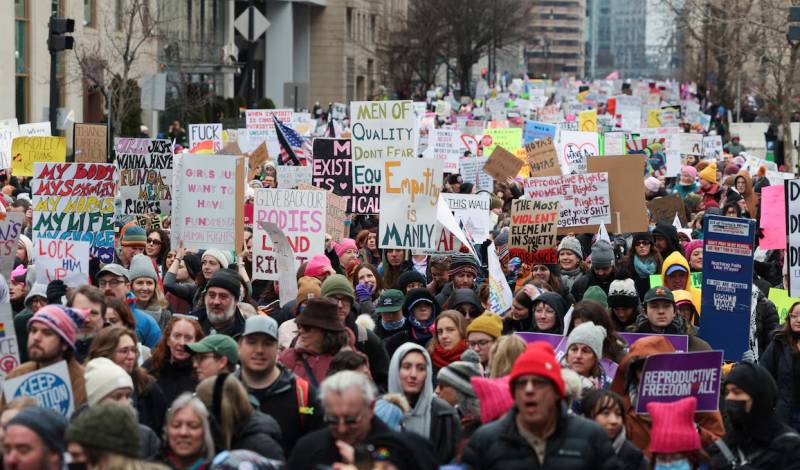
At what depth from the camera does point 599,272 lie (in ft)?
40.1

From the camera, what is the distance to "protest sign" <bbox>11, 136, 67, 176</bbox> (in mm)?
20375

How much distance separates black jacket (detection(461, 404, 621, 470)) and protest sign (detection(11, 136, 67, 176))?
14.8 meters

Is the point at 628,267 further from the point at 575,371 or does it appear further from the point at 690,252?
the point at 575,371

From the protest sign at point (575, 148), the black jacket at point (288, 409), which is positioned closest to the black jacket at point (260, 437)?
the black jacket at point (288, 409)

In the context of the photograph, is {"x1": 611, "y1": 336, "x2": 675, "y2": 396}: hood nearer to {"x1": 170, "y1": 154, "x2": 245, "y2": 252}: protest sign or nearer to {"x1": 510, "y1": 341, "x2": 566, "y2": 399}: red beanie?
{"x1": 510, "y1": 341, "x2": 566, "y2": 399}: red beanie

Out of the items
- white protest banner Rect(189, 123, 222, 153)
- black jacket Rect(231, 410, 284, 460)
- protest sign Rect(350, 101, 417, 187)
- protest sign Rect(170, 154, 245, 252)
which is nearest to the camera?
black jacket Rect(231, 410, 284, 460)

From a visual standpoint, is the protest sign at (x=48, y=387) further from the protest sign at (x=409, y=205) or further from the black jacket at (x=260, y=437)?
the protest sign at (x=409, y=205)

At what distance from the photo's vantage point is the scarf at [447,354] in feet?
29.3

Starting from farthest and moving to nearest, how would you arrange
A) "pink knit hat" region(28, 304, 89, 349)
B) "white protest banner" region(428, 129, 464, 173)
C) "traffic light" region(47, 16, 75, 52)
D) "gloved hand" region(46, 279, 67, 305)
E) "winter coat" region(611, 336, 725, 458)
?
"white protest banner" region(428, 129, 464, 173)
"traffic light" region(47, 16, 75, 52)
"gloved hand" region(46, 279, 67, 305)
"winter coat" region(611, 336, 725, 458)
"pink knit hat" region(28, 304, 89, 349)

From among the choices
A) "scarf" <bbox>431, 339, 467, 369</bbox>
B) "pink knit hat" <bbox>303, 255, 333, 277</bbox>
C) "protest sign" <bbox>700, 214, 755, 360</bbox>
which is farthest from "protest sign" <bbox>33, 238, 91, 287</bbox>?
"protest sign" <bbox>700, 214, 755, 360</bbox>

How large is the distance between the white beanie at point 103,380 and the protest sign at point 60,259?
4.02 metres

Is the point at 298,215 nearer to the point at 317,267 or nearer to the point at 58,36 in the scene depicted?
the point at 317,267

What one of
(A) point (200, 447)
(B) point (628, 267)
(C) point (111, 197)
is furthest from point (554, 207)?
(A) point (200, 447)

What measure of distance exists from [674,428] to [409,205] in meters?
6.25
